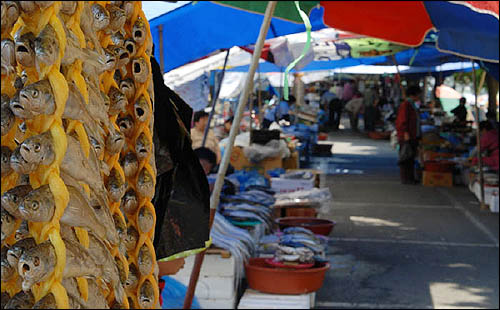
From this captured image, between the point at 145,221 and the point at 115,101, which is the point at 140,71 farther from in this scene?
the point at 145,221

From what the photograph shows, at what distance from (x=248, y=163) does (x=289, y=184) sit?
189 cm

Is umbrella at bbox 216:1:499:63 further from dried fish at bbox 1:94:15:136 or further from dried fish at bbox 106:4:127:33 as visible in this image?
dried fish at bbox 1:94:15:136

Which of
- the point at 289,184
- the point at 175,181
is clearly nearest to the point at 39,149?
the point at 175,181

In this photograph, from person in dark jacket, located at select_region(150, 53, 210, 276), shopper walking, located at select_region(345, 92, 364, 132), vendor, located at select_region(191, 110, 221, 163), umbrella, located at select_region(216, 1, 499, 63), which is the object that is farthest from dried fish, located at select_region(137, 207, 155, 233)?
shopper walking, located at select_region(345, 92, 364, 132)

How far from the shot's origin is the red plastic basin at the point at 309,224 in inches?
294

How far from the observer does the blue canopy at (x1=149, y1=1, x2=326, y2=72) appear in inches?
223

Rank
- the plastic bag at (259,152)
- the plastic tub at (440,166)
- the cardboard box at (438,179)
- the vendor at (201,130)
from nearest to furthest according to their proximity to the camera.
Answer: the vendor at (201,130)
the plastic bag at (259,152)
the cardboard box at (438,179)
the plastic tub at (440,166)

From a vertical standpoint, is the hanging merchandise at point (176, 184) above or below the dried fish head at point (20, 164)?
below

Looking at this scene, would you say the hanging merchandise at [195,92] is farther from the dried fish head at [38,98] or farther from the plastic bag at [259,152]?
the dried fish head at [38,98]

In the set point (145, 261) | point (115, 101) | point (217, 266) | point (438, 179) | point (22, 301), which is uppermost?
point (115, 101)

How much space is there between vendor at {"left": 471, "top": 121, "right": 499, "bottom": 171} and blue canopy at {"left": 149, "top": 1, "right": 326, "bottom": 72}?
6.90 metres

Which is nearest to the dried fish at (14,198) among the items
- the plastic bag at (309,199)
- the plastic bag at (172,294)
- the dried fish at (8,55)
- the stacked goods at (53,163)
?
the stacked goods at (53,163)

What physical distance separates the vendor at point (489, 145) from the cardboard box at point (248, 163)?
358cm

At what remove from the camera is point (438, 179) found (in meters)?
13.5
